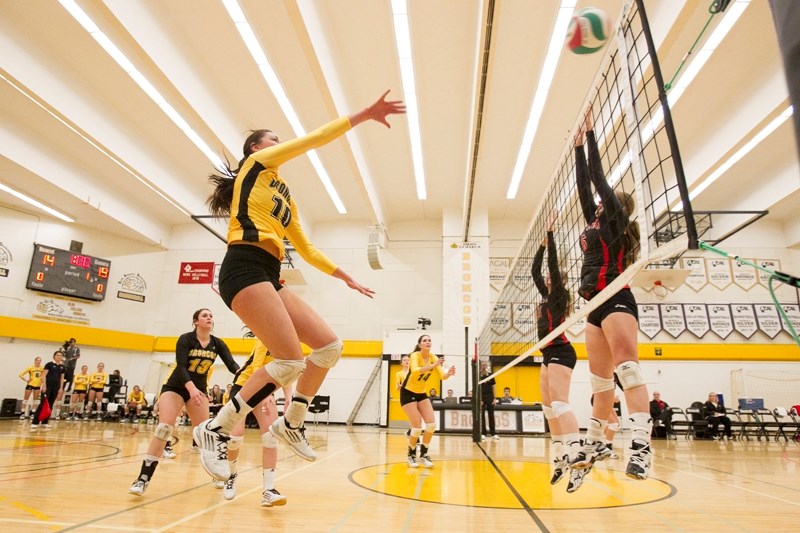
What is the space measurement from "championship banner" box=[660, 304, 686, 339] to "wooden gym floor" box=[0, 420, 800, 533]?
1124 centimetres

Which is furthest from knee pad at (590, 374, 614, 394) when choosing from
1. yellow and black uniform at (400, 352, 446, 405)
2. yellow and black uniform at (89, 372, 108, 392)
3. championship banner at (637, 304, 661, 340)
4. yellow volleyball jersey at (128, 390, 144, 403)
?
yellow and black uniform at (89, 372, 108, 392)

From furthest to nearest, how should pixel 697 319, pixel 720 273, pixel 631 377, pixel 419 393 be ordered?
pixel 720 273 → pixel 697 319 → pixel 419 393 → pixel 631 377

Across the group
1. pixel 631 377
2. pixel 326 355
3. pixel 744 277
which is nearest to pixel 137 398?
pixel 326 355

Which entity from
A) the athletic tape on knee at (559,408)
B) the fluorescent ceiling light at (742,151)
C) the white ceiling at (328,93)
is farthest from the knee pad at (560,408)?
the fluorescent ceiling light at (742,151)

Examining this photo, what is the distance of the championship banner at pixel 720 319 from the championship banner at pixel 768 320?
101 centimetres

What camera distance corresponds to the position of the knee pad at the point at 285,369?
A: 2896 millimetres

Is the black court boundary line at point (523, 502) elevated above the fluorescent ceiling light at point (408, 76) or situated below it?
below

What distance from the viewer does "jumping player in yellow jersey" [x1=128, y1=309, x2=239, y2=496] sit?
4457 millimetres

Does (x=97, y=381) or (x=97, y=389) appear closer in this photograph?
(x=97, y=381)

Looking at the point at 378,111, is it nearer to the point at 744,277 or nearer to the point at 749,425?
the point at 749,425

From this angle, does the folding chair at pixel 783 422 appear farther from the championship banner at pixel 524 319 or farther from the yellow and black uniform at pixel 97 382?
the yellow and black uniform at pixel 97 382

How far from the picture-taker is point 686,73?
11469 millimetres

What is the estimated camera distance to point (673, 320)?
18312 mm

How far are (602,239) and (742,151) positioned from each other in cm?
1362
